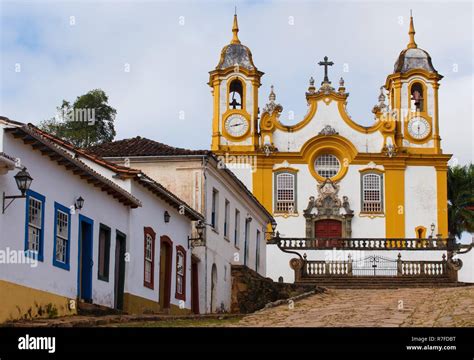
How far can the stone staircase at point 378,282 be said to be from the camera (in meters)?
39.3

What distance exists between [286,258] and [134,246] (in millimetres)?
21289

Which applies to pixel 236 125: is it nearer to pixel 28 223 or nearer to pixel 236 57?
pixel 236 57

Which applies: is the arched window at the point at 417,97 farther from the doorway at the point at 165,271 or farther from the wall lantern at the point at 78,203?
the wall lantern at the point at 78,203

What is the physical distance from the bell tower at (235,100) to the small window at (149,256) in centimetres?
2829

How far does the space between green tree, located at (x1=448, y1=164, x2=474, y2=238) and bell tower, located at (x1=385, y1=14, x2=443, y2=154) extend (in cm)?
320

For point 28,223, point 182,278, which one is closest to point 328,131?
point 182,278

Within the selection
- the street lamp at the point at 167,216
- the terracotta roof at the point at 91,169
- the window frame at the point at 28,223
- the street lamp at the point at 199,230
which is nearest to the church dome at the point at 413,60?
the street lamp at the point at 199,230

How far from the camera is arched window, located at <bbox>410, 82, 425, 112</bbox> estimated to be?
55875 millimetres

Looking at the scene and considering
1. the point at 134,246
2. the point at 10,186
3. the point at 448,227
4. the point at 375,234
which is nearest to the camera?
the point at 10,186
